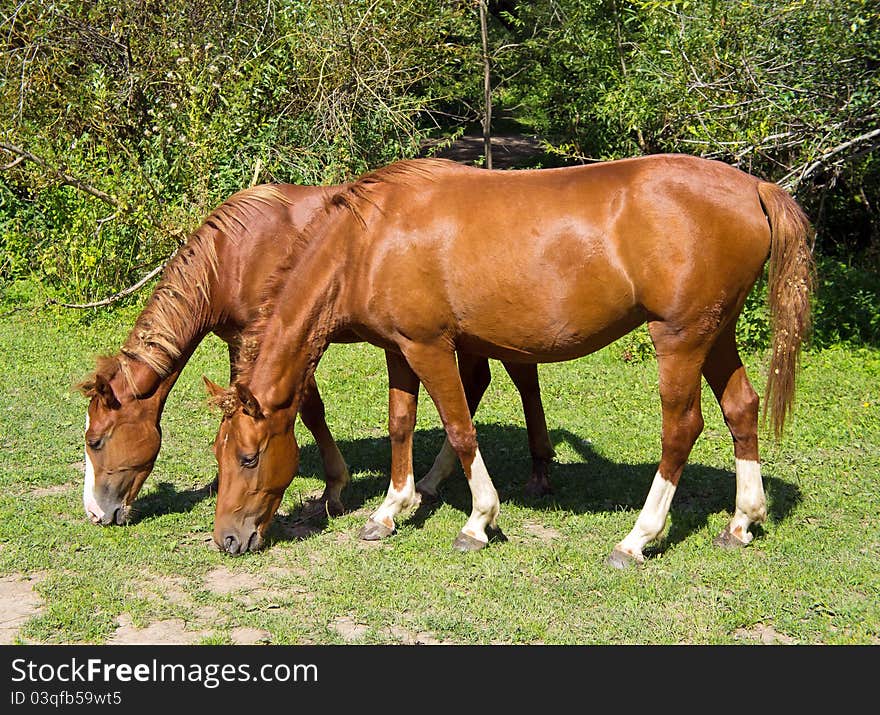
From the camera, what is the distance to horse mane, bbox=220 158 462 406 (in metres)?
4.88

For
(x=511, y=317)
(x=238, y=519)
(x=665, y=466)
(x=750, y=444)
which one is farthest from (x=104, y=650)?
(x=750, y=444)

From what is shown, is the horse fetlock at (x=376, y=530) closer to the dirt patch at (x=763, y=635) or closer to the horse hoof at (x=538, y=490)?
the horse hoof at (x=538, y=490)

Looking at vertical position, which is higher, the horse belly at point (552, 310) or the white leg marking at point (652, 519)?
the horse belly at point (552, 310)

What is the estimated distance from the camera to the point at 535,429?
614 cm

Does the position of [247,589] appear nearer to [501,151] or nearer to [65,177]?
[65,177]

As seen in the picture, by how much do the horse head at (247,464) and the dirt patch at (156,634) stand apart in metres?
0.67

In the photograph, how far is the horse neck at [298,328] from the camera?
485cm

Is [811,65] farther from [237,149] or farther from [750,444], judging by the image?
[237,149]

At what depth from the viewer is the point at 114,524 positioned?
17.9ft

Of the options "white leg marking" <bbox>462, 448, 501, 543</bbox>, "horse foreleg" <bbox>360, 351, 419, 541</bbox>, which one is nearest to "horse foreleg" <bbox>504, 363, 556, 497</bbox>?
"horse foreleg" <bbox>360, 351, 419, 541</bbox>

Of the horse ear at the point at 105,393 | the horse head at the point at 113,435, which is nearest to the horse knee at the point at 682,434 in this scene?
the horse head at the point at 113,435

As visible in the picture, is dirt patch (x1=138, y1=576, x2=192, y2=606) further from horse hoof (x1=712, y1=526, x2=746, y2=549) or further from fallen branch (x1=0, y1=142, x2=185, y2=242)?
fallen branch (x1=0, y1=142, x2=185, y2=242)

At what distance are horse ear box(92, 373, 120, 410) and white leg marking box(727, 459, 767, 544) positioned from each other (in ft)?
11.5

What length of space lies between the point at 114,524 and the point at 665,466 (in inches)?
124
